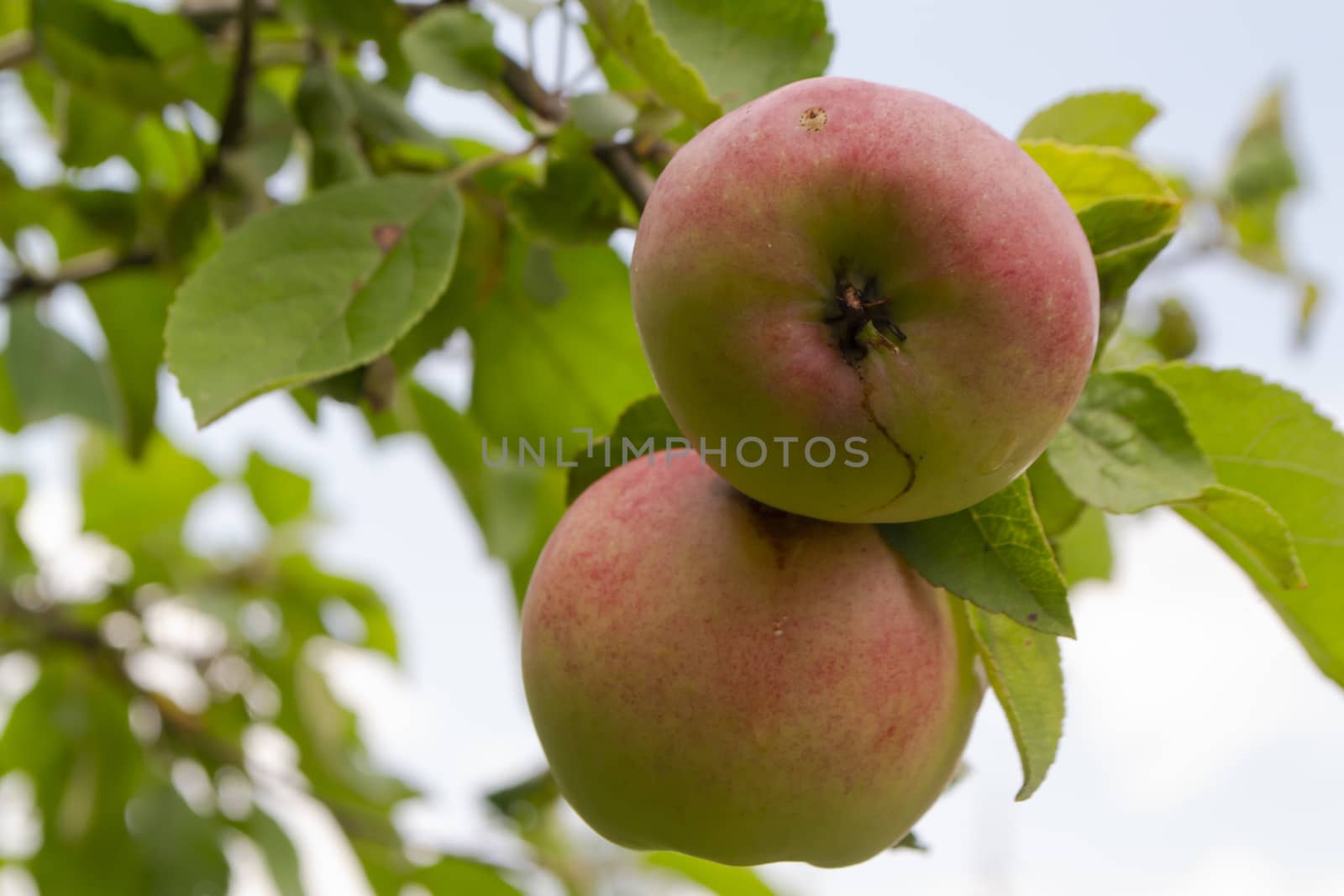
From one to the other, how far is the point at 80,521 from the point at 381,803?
0.70 meters

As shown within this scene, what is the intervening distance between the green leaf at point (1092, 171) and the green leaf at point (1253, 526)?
0.19 m

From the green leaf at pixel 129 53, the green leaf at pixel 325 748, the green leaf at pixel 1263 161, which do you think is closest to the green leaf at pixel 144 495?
the green leaf at pixel 325 748

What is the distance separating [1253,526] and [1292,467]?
0.43 ft

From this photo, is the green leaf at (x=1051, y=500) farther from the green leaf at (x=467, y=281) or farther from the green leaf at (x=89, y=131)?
the green leaf at (x=89, y=131)

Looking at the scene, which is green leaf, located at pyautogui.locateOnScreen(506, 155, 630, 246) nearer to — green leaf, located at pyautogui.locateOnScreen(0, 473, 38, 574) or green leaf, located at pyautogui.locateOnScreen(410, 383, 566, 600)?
green leaf, located at pyautogui.locateOnScreen(410, 383, 566, 600)

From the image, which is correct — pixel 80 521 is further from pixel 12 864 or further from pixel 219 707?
pixel 12 864

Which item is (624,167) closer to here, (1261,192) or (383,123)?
(383,123)

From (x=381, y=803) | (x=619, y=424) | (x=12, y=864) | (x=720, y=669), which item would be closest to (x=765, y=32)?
(x=619, y=424)

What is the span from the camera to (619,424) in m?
0.74

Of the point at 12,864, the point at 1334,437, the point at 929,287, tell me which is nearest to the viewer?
the point at 929,287

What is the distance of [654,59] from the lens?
0.72m

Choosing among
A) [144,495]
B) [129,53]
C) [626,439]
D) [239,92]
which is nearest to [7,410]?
[144,495]

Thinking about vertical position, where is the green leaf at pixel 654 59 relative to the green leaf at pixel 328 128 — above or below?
above

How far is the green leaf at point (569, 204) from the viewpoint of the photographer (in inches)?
33.4
